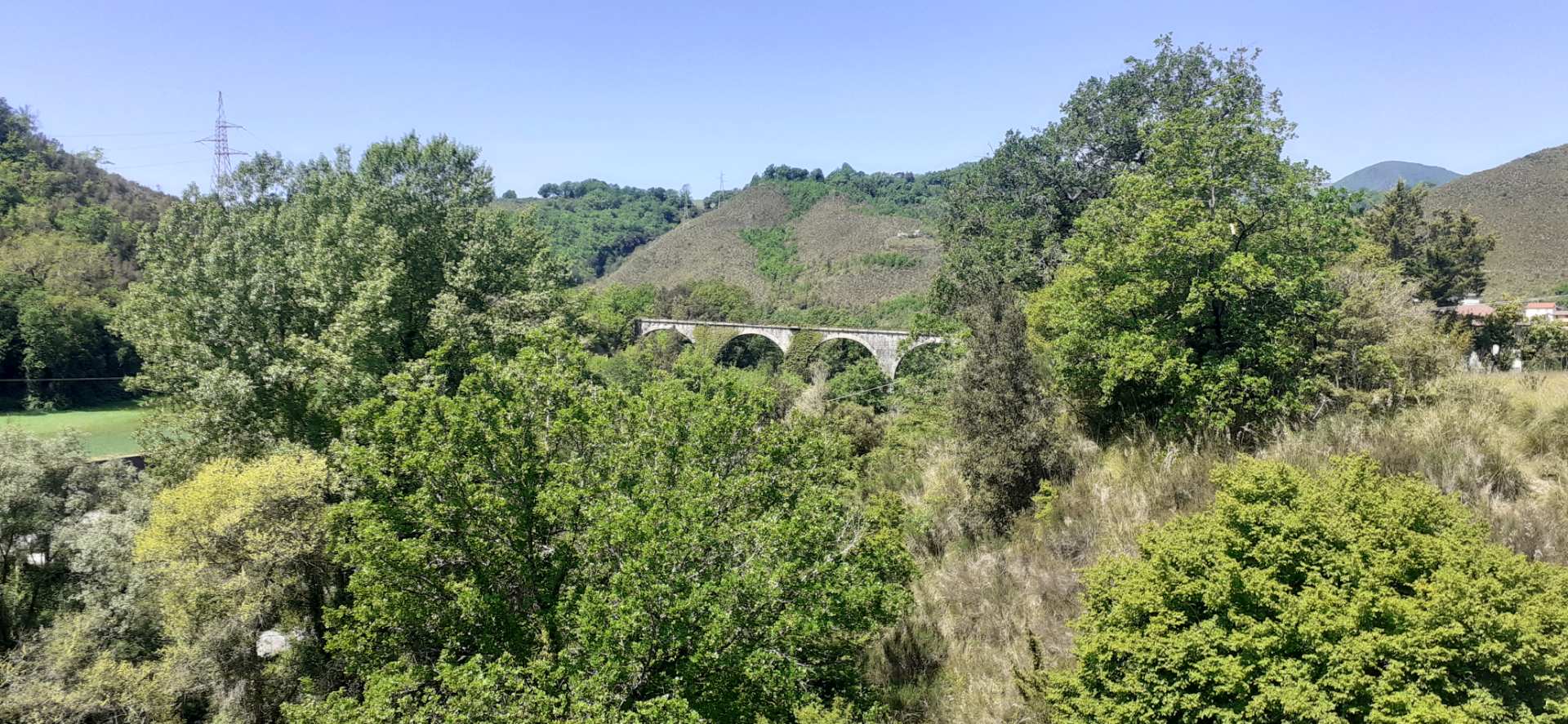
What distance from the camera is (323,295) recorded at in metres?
16.2

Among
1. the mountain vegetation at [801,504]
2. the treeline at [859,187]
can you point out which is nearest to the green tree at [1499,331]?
the mountain vegetation at [801,504]

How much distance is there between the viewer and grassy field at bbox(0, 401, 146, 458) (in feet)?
109

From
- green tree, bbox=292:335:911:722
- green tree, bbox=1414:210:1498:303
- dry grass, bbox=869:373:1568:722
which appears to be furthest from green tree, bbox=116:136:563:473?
green tree, bbox=1414:210:1498:303

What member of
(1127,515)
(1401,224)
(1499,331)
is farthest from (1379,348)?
(1401,224)

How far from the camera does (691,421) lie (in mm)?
10000

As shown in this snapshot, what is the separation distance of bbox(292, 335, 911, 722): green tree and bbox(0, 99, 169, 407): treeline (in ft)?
118

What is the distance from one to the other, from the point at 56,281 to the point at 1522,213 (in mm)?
92573

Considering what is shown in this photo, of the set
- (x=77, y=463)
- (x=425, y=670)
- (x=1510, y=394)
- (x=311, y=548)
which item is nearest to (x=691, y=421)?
(x=425, y=670)

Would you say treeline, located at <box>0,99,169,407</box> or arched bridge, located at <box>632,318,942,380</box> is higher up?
treeline, located at <box>0,99,169,407</box>

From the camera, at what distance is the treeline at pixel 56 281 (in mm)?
40812

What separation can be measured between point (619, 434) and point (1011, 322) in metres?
7.06

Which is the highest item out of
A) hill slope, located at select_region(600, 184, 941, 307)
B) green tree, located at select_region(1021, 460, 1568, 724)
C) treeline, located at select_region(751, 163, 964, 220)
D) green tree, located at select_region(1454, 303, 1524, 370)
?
treeline, located at select_region(751, 163, 964, 220)

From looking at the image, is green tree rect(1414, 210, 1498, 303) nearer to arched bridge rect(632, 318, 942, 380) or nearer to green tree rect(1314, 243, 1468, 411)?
arched bridge rect(632, 318, 942, 380)

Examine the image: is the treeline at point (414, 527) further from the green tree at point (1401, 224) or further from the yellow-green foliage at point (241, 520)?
the green tree at point (1401, 224)
